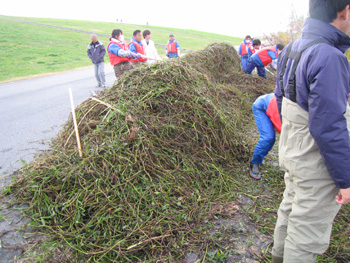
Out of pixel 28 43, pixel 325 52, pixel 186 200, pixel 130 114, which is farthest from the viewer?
pixel 28 43

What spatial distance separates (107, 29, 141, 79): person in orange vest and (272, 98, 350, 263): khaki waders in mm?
5161

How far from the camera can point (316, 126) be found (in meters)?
1.29

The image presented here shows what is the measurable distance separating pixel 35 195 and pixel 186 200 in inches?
60.0

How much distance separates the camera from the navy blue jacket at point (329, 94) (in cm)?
124

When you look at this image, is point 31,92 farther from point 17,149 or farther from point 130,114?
point 130,114

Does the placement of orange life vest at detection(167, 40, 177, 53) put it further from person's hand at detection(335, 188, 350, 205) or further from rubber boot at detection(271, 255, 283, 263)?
person's hand at detection(335, 188, 350, 205)

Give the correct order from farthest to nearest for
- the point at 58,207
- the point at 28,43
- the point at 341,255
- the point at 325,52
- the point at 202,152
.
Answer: the point at 28,43 < the point at 202,152 < the point at 58,207 < the point at 341,255 < the point at 325,52

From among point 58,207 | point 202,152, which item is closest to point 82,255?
point 58,207

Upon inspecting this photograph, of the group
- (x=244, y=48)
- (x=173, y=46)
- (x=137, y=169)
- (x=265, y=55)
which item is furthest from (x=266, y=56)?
(x=173, y=46)

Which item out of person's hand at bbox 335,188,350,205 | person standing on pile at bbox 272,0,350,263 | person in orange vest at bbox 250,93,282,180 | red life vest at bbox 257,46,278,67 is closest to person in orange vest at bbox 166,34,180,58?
red life vest at bbox 257,46,278,67

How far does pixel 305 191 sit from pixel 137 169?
1.59m

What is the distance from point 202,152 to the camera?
10.0 feet

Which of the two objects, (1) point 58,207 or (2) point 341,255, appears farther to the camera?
(1) point 58,207

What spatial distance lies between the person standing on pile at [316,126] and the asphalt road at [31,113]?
3.07 meters
